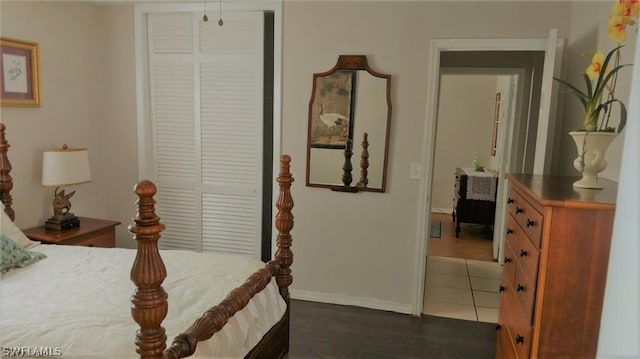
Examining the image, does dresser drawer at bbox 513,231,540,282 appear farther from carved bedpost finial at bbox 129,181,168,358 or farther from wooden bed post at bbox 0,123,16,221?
wooden bed post at bbox 0,123,16,221

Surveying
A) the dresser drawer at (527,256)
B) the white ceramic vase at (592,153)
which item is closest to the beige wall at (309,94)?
the white ceramic vase at (592,153)

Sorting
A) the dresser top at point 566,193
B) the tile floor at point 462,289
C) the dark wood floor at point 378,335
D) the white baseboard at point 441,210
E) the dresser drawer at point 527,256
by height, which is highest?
the dresser top at point 566,193

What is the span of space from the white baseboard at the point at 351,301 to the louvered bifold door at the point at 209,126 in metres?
0.55

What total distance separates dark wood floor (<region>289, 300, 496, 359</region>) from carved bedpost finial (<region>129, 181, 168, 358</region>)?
187 cm

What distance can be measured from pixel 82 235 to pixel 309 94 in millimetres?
2008

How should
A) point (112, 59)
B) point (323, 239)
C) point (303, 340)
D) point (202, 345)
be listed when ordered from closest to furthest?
point (202, 345) → point (303, 340) → point (323, 239) → point (112, 59)

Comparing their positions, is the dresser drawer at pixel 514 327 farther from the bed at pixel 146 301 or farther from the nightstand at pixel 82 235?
the nightstand at pixel 82 235

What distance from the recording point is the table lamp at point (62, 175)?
10.4 feet

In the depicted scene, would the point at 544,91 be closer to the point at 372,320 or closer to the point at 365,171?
the point at 365,171

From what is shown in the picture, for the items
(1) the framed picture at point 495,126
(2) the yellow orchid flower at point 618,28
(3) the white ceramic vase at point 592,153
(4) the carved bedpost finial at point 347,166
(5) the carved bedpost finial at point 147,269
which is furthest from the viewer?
(1) the framed picture at point 495,126

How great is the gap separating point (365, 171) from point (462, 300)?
4.81ft

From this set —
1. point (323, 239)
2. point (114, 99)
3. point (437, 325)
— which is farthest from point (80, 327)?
point (114, 99)

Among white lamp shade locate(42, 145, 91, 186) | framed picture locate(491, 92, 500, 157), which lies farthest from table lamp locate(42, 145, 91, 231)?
framed picture locate(491, 92, 500, 157)

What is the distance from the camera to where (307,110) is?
135 inches
